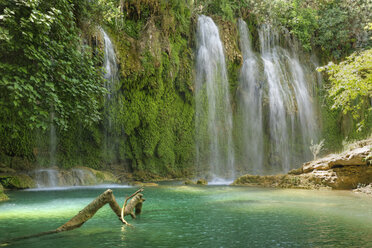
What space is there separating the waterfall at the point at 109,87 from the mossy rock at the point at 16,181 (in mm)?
4895

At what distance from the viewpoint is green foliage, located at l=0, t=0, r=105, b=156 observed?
23.8 feet

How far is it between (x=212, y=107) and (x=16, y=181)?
12.3 metres

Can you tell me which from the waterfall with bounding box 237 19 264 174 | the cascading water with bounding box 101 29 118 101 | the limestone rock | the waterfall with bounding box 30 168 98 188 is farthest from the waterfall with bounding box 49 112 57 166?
the limestone rock

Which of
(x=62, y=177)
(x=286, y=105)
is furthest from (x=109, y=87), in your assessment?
(x=286, y=105)

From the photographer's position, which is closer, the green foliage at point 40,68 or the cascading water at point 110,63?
the green foliage at point 40,68

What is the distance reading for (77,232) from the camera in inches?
201

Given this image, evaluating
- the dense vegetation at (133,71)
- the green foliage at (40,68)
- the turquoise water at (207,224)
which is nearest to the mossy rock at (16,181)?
the dense vegetation at (133,71)

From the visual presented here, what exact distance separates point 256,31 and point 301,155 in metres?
10.0

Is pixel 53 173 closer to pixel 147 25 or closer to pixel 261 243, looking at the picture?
pixel 147 25

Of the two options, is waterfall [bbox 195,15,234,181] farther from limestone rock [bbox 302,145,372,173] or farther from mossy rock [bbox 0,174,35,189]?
mossy rock [bbox 0,174,35,189]

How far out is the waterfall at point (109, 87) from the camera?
52.6 ft

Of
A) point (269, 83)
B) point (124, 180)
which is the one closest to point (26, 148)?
point (124, 180)

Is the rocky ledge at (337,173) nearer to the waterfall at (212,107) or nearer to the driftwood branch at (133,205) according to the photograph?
the waterfall at (212,107)

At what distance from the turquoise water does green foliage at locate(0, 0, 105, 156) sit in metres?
2.39
